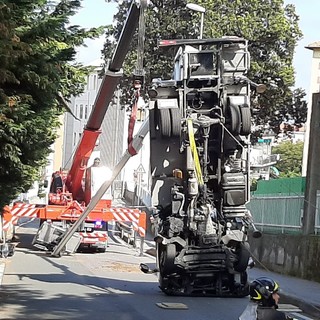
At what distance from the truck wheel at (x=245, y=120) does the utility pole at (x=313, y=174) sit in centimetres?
602

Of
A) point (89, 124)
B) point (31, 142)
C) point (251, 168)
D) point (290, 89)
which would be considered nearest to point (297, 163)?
point (290, 89)

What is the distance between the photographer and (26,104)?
9.03m

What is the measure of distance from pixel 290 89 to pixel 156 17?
626 centimetres

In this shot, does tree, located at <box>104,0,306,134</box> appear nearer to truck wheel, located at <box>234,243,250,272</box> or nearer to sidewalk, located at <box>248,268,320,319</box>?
sidewalk, located at <box>248,268,320,319</box>

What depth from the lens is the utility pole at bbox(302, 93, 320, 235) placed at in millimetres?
20375

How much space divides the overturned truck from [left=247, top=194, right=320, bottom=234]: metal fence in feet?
18.3

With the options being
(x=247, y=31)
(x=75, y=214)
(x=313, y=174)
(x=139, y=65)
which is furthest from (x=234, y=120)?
(x=247, y=31)

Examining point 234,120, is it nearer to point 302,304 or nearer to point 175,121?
point 175,121

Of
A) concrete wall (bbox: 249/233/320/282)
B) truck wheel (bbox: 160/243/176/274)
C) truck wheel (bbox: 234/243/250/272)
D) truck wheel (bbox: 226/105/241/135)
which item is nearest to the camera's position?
truck wheel (bbox: 226/105/241/135)

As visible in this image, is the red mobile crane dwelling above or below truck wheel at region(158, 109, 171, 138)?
below

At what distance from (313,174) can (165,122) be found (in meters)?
7.19

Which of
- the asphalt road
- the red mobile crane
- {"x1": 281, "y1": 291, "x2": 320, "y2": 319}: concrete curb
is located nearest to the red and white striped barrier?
the red mobile crane

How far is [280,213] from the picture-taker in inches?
925

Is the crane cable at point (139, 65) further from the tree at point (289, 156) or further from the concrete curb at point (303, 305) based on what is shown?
the tree at point (289, 156)
